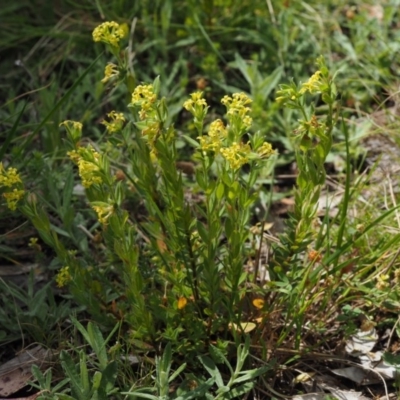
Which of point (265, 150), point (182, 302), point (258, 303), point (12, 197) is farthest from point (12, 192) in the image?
point (258, 303)

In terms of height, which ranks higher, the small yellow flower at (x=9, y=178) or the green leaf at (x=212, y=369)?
the small yellow flower at (x=9, y=178)

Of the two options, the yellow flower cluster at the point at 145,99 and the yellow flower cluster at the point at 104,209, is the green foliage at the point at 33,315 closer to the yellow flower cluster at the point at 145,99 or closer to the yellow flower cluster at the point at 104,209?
the yellow flower cluster at the point at 104,209

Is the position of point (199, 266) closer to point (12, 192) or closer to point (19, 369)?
point (12, 192)

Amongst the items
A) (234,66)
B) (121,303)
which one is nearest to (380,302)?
(121,303)

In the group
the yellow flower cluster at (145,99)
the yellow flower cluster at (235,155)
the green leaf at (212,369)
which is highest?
the yellow flower cluster at (145,99)

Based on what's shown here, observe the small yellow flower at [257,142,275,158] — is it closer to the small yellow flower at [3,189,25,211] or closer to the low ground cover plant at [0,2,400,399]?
the low ground cover plant at [0,2,400,399]

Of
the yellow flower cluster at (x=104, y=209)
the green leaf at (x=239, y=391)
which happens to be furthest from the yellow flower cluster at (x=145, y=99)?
the green leaf at (x=239, y=391)

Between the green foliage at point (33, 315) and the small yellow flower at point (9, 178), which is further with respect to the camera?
the green foliage at point (33, 315)

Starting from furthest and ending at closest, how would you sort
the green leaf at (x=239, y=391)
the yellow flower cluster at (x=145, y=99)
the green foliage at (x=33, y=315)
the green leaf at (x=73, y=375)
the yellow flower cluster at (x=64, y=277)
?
the green foliage at (x=33, y=315) → the yellow flower cluster at (x=64, y=277) → the green leaf at (x=239, y=391) → the green leaf at (x=73, y=375) → the yellow flower cluster at (x=145, y=99)
